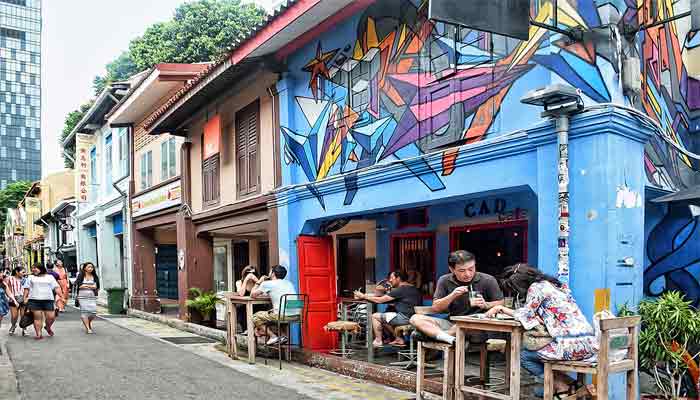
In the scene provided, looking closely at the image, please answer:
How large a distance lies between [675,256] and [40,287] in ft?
36.6

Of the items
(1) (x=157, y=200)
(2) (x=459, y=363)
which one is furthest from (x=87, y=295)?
(2) (x=459, y=363)

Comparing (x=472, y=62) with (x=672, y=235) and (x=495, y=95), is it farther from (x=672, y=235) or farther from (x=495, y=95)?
(x=672, y=235)

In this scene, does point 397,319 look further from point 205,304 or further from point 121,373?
point 205,304

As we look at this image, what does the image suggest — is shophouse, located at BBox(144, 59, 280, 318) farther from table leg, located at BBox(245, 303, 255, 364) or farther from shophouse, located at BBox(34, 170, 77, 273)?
shophouse, located at BBox(34, 170, 77, 273)

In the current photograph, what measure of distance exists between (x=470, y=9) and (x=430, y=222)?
5400mm

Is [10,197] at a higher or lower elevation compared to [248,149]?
higher

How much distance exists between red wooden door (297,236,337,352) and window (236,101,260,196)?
2.12m

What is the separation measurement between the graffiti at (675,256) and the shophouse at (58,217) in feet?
93.0

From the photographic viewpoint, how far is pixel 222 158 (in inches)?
561

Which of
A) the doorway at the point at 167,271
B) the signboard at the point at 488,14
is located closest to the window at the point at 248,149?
the signboard at the point at 488,14

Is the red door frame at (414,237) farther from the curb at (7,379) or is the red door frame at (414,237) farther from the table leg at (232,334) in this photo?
the curb at (7,379)

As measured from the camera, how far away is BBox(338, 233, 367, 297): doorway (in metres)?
13.2

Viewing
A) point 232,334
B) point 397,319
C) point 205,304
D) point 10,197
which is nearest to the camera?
point 397,319

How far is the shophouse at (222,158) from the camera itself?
12.3 metres
